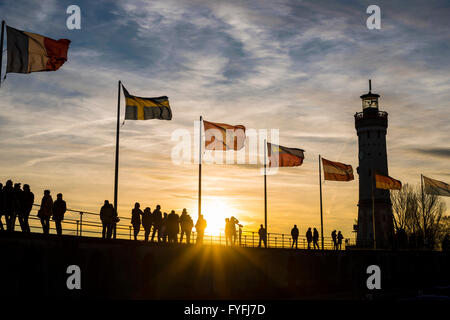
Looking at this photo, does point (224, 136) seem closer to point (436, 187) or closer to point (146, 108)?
point (146, 108)

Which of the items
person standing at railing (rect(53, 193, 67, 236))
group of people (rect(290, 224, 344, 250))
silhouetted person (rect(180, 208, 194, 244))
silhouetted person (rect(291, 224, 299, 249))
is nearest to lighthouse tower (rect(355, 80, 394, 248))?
group of people (rect(290, 224, 344, 250))

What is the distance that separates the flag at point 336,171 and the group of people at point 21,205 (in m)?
30.5

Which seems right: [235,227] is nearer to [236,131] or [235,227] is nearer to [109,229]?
[236,131]

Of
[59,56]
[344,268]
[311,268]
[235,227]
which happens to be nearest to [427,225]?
[344,268]

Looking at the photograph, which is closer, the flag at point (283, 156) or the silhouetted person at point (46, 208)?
the silhouetted person at point (46, 208)

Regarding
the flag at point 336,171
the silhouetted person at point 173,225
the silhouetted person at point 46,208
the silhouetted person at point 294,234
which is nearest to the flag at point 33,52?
the silhouetted person at point 46,208

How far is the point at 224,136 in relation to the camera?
3553 centimetres

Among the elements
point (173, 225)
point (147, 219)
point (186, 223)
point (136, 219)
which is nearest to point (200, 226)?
point (186, 223)

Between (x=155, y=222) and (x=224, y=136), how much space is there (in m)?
7.68

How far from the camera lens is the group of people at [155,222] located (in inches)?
1083

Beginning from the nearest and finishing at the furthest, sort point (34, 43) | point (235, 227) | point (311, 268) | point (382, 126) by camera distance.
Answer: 1. point (34, 43)
2. point (235, 227)
3. point (311, 268)
4. point (382, 126)

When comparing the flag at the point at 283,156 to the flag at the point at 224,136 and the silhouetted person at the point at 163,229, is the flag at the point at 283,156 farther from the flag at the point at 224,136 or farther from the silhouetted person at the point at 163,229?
the silhouetted person at the point at 163,229
